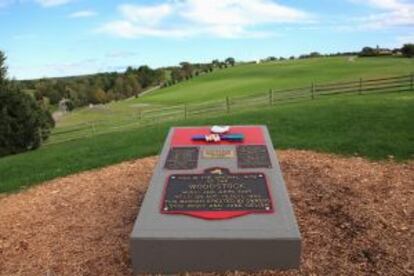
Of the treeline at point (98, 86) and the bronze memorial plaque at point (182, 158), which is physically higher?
the bronze memorial plaque at point (182, 158)

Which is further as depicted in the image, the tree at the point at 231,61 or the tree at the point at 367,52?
the tree at the point at 231,61

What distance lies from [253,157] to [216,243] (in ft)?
6.22

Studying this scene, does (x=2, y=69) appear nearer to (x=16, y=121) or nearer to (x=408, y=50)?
(x=16, y=121)

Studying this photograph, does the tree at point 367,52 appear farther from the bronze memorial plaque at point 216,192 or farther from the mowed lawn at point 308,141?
the bronze memorial plaque at point 216,192

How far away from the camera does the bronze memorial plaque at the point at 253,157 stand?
295 inches

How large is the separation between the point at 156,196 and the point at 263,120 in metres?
11.5

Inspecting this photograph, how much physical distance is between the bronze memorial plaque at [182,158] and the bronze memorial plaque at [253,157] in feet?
2.15

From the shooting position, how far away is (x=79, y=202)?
959cm

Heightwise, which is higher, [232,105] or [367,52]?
[367,52]

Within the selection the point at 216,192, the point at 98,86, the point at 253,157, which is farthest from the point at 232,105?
the point at 98,86

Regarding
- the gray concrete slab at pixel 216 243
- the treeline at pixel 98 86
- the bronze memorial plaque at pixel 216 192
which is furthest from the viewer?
the treeline at pixel 98 86

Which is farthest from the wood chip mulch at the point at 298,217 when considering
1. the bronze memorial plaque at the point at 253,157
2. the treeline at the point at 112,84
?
the treeline at the point at 112,84

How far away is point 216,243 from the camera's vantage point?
615 centimetres

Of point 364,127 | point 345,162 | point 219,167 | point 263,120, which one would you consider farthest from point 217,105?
point 219,167
